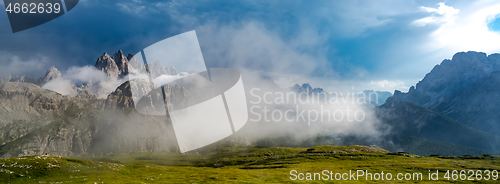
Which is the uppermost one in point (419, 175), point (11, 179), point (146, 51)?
point (146, 51)

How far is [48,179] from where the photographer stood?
5588 centimetres

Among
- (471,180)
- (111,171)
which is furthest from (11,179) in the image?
(471,180)

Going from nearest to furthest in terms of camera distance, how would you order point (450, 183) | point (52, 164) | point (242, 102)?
point (242, 102) < point (52, 164) < point (450, 183)

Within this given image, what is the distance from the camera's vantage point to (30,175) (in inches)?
2186

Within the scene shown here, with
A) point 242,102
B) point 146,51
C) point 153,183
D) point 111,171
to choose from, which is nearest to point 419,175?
point 242,102

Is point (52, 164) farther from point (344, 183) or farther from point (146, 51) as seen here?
point (344, 183)

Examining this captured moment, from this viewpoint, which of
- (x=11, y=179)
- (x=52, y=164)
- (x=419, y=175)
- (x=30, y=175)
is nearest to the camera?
(x=11, y=179)

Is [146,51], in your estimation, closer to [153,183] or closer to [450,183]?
[153,183]

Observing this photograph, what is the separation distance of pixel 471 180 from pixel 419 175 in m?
14.8

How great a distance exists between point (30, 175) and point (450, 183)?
125m

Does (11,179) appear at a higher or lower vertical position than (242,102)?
lower

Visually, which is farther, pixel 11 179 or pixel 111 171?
pixel 111 171

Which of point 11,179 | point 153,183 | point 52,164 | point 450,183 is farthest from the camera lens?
point 450,183

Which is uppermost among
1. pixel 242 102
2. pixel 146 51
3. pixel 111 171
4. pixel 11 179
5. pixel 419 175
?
pixel 146 51
